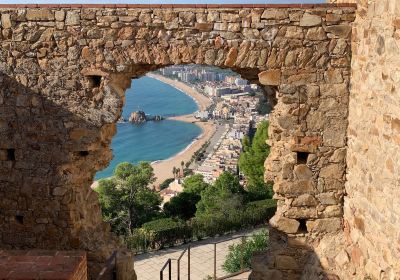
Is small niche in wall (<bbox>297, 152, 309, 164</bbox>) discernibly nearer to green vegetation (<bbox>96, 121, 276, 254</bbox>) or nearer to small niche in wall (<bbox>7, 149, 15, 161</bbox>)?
small niche in wall (<bbox>7, 149, 15, 161</bbox>)

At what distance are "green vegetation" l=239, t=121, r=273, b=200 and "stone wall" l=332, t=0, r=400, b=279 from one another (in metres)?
15.8

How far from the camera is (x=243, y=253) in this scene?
429 inches

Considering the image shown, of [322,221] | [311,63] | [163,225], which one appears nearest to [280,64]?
[311,63]

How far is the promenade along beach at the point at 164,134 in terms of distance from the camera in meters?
65.6

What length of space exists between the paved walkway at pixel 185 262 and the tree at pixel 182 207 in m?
8.47

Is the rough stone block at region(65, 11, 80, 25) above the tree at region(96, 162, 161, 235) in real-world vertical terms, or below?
above

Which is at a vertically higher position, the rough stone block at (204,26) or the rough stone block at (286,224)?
the rough stone block at (204,26)

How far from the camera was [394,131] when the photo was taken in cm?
476

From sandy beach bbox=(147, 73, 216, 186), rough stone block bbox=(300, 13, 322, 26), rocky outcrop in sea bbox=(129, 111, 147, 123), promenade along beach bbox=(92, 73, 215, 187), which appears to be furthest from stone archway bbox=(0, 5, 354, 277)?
rocky outcrop in sea bbox=(129, 111, 147, 123)

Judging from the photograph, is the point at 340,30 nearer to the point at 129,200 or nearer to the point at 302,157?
the point at 302,157

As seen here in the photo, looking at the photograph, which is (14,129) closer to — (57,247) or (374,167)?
(57,247)

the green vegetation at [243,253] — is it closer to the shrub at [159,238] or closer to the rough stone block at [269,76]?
the shrub at [159,238]

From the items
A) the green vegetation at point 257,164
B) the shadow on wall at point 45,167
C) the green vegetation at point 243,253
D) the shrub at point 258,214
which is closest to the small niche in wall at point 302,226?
the shadow on wall at point 45,167

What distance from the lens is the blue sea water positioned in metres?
70.8
